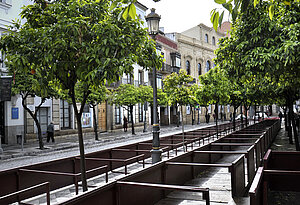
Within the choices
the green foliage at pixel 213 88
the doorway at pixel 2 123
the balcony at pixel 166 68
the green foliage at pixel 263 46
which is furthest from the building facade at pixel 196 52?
the green foliage at pixel 263 46

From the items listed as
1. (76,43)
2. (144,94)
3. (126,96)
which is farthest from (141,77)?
(76,43)

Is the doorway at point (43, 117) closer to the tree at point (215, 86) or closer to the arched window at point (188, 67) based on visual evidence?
the tree at point (215, 86)

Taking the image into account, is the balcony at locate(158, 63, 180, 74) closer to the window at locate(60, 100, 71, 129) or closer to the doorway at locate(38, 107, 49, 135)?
the window at locate(60, 100, 71, 129)

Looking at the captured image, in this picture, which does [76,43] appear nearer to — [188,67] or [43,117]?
[43,117]

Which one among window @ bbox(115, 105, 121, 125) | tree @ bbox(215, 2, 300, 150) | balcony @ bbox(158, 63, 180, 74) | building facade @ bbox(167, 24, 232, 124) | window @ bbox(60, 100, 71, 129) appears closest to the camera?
tree @ bbox(215, 2, 300, 150)

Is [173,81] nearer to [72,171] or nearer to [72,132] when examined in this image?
[72,132]

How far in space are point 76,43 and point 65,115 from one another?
21506mm

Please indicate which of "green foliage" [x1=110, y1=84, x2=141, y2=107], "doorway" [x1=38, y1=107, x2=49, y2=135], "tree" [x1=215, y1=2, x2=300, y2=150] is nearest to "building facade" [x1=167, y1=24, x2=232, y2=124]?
"green foliage" [x1=110, y1=84, x2=141, y2=107]

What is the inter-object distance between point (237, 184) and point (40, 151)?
42.9ft

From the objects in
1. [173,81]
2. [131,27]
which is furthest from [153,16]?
[173,81]

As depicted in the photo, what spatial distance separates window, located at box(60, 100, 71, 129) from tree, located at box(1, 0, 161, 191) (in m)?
20.3

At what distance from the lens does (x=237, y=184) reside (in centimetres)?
610

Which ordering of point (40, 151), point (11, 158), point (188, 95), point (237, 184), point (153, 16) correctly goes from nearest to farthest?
point (237, 184) → point (153, 16) → point (11, 158) → point (40, 151) → point (188, 95)

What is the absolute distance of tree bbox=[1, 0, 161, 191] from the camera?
5.57m
